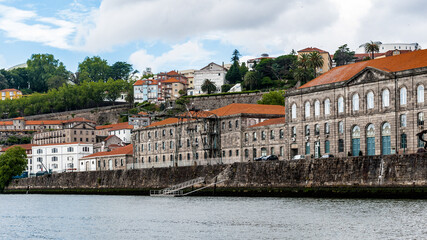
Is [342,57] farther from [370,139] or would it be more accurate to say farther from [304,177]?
[304,177]

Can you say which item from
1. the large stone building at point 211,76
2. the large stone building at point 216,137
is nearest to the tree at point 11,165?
the large stone building at point 216,137

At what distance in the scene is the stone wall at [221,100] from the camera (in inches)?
5423

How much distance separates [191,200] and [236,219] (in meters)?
19.7

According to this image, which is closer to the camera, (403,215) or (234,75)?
(403,215)

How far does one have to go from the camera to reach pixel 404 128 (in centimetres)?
6619

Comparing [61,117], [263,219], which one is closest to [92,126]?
[61,117]

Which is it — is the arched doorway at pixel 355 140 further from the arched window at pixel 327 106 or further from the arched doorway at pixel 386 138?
the arched window at pixel 327 106

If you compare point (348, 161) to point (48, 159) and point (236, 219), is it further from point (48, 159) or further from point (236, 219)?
point (48, 159)

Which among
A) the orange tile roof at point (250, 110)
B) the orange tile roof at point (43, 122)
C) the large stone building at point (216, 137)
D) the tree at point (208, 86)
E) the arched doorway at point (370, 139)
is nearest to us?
the arched doorway at point (370, 139)

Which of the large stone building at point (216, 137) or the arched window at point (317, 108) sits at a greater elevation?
the arched window at point (317, 108)

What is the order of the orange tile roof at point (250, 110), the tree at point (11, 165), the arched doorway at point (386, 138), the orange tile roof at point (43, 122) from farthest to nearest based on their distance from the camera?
the orange tile roof at point (43, 122) < the tree at point (11, 165) < the orange tile roof at point (250, 110) < the arched doorway at point (386, 138)

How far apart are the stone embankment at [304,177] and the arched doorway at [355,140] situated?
10533mm

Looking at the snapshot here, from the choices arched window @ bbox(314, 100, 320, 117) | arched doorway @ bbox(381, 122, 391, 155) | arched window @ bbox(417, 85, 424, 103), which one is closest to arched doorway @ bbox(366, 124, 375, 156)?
arched doorway @ bbox(381, 122, 391, 155)

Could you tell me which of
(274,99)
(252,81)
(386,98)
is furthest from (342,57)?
(386,98)
